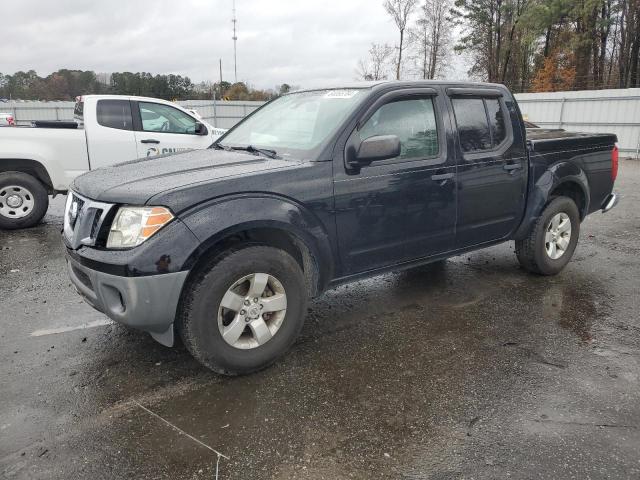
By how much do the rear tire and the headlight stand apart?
209 inches

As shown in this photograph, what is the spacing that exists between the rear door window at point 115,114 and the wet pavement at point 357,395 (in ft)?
12.5

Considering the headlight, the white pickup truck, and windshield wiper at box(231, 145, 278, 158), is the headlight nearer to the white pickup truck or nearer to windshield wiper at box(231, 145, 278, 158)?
windshield wiper at box(231, 145, 278, 158)

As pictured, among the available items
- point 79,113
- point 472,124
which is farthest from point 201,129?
point 472,124

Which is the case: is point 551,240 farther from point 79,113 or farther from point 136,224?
point 79,113

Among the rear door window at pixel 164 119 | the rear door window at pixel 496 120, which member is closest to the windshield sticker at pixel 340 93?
the rear door window at pixel 496 120

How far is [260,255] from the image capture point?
304 cm

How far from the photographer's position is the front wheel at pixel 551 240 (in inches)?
192

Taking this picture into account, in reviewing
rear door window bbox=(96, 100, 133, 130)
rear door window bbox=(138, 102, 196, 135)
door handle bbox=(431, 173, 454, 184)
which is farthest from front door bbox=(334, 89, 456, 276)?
rear door window bbox=(96, 100, 133, 130)

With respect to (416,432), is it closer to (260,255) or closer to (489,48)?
(260,255)

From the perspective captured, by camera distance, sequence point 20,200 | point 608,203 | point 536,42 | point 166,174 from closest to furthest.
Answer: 1. point 166,174
2. point 608,203
3. point 20,200
4. point 536,42

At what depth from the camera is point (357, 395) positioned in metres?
2.99

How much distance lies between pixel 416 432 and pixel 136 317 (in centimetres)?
164

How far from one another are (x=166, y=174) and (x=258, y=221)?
68cm

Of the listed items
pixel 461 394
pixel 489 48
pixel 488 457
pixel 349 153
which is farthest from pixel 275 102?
pixel 489 48
